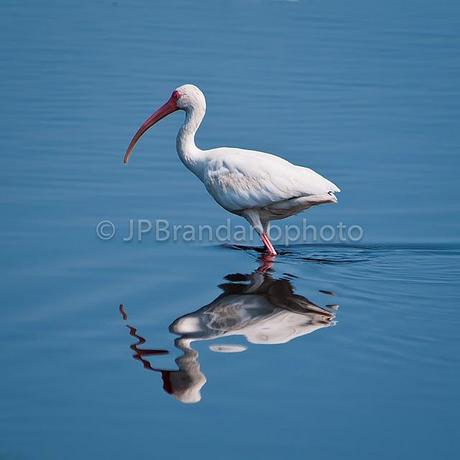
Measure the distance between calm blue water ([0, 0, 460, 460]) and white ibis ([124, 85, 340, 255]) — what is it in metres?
0.44

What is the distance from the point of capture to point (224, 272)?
9883 mm

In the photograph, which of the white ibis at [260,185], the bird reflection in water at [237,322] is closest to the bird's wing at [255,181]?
the white ibis at [260,185]

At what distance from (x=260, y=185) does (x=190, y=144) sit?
1.26 m

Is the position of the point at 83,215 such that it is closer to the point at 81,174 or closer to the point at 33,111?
the point at 81,174

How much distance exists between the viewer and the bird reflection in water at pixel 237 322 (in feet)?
23.6

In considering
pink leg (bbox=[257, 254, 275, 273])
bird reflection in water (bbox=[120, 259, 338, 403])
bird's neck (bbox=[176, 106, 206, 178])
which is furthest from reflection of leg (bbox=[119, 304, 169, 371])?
bird's neck (bbox=[176, 106, 206, 178])

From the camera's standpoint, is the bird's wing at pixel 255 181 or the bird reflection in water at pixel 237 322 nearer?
the bird reflection in water at pixel 237 322

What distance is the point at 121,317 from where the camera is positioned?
8.38m

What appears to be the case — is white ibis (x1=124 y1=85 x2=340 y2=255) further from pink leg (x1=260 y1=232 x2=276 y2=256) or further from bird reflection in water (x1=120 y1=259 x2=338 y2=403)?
bird reflection in water (x1=120 y1=259 x2=338 y2=403)

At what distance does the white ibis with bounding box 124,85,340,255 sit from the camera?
409 inches

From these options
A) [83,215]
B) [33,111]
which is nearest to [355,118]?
[33,111]

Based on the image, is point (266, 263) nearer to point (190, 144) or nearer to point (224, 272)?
point (224, 272)

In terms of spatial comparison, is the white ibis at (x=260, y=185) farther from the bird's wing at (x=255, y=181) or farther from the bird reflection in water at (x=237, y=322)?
the bird reflection in water at (x=237, y=322)

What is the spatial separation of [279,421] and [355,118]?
10444mm
